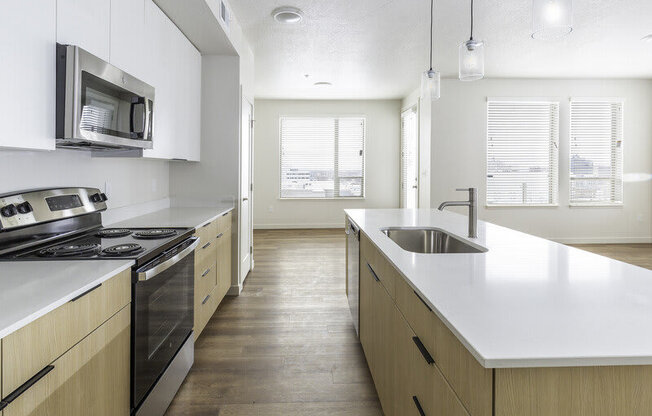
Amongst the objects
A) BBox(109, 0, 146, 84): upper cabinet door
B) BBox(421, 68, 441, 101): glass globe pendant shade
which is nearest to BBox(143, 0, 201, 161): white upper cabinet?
BBox(109, 0, 146, 84): upper cabinet door

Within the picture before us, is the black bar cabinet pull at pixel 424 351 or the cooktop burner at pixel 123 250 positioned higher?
the cooktop burner at pixel 123 250

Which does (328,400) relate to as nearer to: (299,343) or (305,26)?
(299,343)

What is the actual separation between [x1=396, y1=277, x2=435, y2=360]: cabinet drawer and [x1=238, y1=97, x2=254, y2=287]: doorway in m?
2.69

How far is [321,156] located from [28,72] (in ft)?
22.1

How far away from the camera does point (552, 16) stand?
56.2 inches

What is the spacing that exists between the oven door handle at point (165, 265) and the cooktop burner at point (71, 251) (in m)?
0.23

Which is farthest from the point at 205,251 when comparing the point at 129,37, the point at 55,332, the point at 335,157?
the point at 335,157

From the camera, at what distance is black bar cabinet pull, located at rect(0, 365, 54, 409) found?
89 cm

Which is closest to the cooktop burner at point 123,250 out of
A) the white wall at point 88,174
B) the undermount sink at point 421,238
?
the white wall at point 88,174

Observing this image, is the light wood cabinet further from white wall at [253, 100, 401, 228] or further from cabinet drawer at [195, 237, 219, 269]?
white wall at [253, 100, 401, 228]

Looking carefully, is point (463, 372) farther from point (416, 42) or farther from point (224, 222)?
point (416, 42)

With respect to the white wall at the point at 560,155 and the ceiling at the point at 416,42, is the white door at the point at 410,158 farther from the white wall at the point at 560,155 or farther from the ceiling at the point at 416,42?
the ceiling at the point at 416,42

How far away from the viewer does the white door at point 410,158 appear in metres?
6.99

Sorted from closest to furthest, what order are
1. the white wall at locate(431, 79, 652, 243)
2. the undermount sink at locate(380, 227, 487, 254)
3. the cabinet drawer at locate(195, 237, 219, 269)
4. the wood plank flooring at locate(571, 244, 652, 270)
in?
the undermount sink at locate(380, 227, 487, 254) < the cabinet drawer at locate(195, 237, 219, 269) < the wood plank flooring at locate(571, 244, 652, 270) < the white wall at locate(431, 79, 652, 243)
